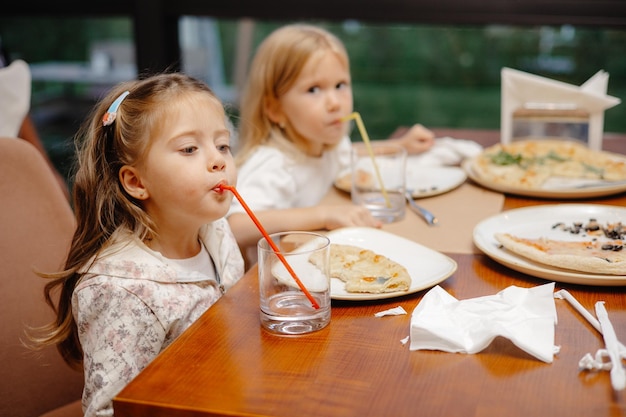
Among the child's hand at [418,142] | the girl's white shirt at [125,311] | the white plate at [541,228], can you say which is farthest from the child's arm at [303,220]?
the child's hand at [418,142]

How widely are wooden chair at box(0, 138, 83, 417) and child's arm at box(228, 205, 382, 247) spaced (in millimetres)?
394

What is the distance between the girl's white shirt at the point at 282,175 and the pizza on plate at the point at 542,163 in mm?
477

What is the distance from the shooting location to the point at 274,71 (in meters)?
2.13

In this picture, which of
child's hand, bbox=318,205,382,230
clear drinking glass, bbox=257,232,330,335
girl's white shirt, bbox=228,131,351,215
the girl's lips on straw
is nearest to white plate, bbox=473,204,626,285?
child's hand, bbox=318,205,382,230

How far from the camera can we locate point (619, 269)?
4.08ft

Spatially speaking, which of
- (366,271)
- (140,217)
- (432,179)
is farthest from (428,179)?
(140,217)

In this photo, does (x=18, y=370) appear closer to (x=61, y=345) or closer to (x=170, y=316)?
(x=61, y=345)

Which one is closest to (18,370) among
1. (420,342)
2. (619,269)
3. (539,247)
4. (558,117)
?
(420,342)

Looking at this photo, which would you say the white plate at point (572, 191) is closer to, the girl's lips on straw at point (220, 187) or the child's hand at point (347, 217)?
the child's hand at point (347, 217)

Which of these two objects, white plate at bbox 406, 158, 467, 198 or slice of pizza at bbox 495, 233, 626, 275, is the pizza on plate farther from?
slice of pizza at bbox 495, 233, 626, 275

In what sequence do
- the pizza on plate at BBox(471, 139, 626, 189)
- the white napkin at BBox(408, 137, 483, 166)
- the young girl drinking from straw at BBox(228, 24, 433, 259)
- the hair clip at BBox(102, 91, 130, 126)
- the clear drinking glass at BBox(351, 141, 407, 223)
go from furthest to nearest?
the white napkin at BBox(408, 137, 483, 166), the young girl drinking from straw at BBox(228, 24, 433, 259), the pizza on plate at BBox(471, 139, 626, 189), the clear drinking glass at BBox(351, 141, 407, 223), the hair clip at BBox(102, 91, 130, 126)

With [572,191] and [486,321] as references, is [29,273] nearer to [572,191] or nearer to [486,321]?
[486,321]

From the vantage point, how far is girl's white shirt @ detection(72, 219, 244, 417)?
1.22 metres

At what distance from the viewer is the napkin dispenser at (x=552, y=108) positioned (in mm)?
2141
